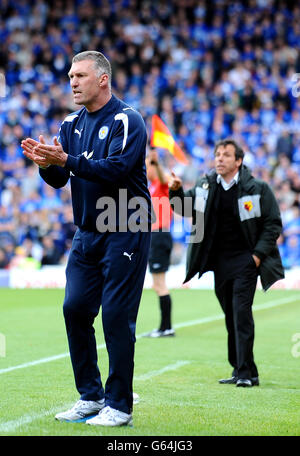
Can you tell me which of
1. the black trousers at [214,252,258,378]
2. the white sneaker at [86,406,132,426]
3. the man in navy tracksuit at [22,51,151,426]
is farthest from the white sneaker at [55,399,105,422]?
the black trousers at [214,252,258,378]

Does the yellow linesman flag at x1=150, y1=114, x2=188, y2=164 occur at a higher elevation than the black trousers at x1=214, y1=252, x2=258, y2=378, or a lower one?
higher

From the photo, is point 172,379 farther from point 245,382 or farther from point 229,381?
point 245,382

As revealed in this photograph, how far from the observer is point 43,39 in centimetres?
2852

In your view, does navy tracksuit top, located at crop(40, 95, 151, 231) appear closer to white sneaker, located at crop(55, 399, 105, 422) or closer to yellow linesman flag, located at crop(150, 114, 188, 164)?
white sneaker, located at crop(55, 399, 105, 422)

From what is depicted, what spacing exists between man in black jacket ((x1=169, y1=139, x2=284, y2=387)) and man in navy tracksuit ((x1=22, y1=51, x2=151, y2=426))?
6.69 feet

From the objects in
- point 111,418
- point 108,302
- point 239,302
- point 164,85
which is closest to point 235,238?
point 239,302

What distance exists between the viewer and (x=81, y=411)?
5.61 meters

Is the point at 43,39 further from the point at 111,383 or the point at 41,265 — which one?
the point at 111,383

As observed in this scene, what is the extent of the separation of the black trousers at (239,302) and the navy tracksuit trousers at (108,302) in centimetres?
213

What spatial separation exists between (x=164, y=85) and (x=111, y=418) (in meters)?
21.6

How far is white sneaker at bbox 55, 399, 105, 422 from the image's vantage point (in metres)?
5.57

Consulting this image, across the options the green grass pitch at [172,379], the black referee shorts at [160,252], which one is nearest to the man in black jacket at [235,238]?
the green grass pitch at [172,379]
